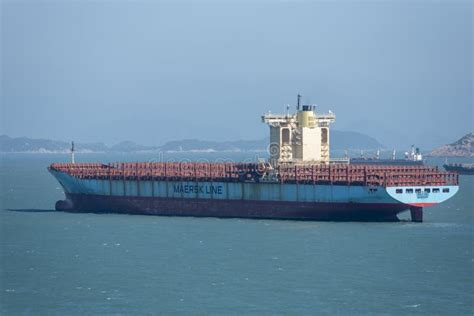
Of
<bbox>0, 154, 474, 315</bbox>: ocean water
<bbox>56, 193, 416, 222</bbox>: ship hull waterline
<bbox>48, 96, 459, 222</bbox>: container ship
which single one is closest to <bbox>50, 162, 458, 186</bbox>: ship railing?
<bbox>48, 96, 459, 222</bbox>: container ship

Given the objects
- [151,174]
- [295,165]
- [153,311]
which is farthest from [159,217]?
[153,311]

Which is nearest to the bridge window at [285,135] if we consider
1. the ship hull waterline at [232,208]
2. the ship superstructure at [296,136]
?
the ship superstructure at [296,136]

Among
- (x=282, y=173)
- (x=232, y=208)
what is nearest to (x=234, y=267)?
(x=282, y=173)

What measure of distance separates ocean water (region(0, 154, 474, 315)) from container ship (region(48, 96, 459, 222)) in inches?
67.2

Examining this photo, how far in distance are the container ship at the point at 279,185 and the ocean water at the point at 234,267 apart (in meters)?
1.71

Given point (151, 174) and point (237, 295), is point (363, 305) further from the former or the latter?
point (151, 174)

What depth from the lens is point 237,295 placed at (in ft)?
A: 163

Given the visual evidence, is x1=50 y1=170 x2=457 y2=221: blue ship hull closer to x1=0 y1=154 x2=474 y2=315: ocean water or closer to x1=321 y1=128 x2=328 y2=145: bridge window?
x1=0 y1=154 x2=474 y2=315: ocean water

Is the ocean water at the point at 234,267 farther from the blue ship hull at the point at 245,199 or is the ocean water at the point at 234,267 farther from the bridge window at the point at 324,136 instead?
the bridge window at the point at 324,136

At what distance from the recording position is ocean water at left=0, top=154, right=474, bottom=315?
4816 centimetres

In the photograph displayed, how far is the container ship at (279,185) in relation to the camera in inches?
2913

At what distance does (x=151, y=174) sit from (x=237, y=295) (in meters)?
35.7

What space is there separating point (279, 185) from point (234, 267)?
830 inches

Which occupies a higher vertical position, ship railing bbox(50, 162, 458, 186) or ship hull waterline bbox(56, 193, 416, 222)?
ship railing bbox(50, 162, 458, 186)
